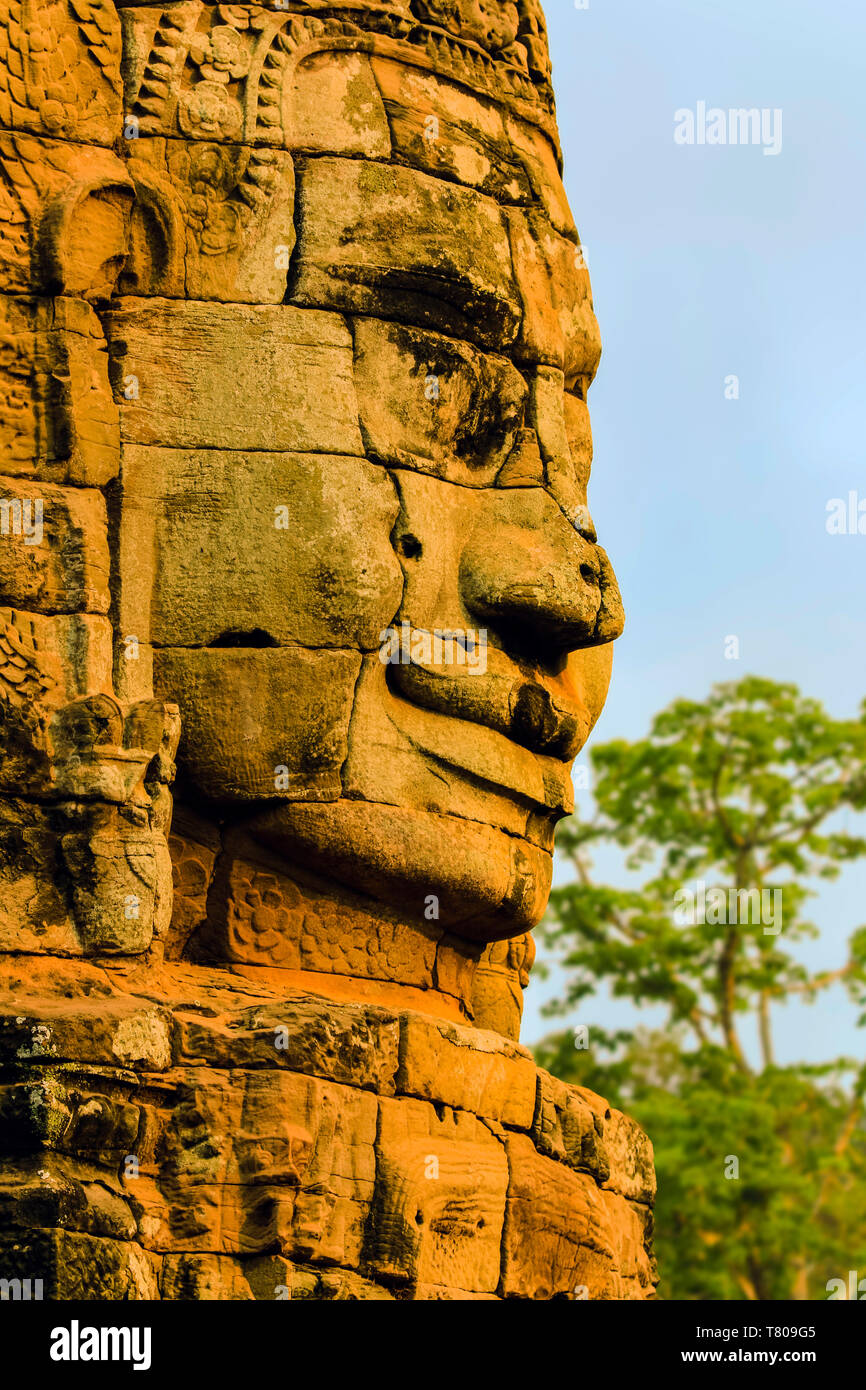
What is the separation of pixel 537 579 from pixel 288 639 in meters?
0.93

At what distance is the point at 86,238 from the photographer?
24.4 ft

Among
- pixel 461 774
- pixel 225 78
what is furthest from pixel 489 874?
pixel 225 78

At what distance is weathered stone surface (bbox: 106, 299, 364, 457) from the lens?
746 cm

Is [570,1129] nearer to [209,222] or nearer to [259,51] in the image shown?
[209,222]

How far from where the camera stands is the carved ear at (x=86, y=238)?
7.36m

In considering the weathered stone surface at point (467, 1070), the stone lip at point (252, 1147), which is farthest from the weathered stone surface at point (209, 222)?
the weathered stone surface at point (467, 1070)

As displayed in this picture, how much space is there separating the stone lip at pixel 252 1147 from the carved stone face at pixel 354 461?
644 millimetres

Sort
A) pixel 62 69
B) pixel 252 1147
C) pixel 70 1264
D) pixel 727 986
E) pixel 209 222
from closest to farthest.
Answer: pixel 70 1264
pixel 252 1147
pixel 62 69
pixel 209 222
pixel 727 986

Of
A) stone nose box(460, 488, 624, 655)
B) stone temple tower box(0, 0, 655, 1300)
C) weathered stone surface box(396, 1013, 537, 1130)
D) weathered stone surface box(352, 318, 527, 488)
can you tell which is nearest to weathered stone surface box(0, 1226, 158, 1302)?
stone temple tower box(0, 0, 655, 1300)

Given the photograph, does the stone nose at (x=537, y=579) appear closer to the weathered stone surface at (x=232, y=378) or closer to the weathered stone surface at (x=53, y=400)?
the weathered stone surface at (x=232, y=378)

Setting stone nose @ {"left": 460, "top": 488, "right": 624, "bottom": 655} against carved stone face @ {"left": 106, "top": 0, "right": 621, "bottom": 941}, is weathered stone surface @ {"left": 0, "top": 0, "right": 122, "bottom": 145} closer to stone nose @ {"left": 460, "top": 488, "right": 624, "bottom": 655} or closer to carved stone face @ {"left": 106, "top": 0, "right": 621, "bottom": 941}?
carved stone face @ {"left": 106, "top": 0, "right": 621, "bottom": 941}

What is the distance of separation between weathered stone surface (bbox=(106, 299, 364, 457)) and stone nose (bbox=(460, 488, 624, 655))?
2.05ft

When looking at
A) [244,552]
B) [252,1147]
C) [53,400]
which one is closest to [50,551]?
[53,400]

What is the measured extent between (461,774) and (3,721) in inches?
60.9
